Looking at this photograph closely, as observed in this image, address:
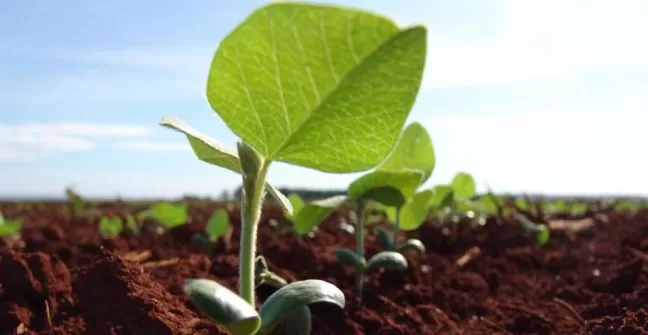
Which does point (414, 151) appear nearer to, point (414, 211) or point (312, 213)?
point (414, 211)

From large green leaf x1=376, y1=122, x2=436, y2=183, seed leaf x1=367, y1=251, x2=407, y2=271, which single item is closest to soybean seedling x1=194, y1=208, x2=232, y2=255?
large green leaf x1=376, y1=122, x2=436, y2=183

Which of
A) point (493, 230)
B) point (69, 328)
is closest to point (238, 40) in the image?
point (69, 328)

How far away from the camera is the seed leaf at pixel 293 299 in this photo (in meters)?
1.19

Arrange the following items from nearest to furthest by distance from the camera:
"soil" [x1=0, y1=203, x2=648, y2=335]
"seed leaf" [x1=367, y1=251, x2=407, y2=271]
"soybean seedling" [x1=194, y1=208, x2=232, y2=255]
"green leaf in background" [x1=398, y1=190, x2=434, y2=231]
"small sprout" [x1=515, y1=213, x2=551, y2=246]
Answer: "soil" [x1=0, y1=203, x2=648, y2=335] → "seed leaf" [x1=367, y1=251, x2=407, y2=271] → "green leaf in background" [x1=398, y1=190, x2=434, y2=231] → "soybean seedling" [x1=194, y1=208, x2=232, y2=255] → "small sprout" [x1=515, y1=213, x2=551, y2=246]

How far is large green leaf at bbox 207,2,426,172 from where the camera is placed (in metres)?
0.96

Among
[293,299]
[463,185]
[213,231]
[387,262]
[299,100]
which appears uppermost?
[299,100]

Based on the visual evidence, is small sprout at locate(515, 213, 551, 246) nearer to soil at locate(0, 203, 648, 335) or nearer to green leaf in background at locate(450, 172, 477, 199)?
green leaf in background at locate(450, 172, 477, 199)

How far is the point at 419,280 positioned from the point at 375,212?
5.26 meters

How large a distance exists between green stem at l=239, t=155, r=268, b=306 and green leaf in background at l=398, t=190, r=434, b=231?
5.53 feet

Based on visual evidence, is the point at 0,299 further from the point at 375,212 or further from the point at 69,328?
the point at 375,212

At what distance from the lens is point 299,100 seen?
1091mm

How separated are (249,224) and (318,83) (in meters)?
0.32

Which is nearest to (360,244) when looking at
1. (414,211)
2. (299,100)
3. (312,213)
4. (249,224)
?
(312,213)

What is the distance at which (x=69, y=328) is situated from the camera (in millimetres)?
1784
